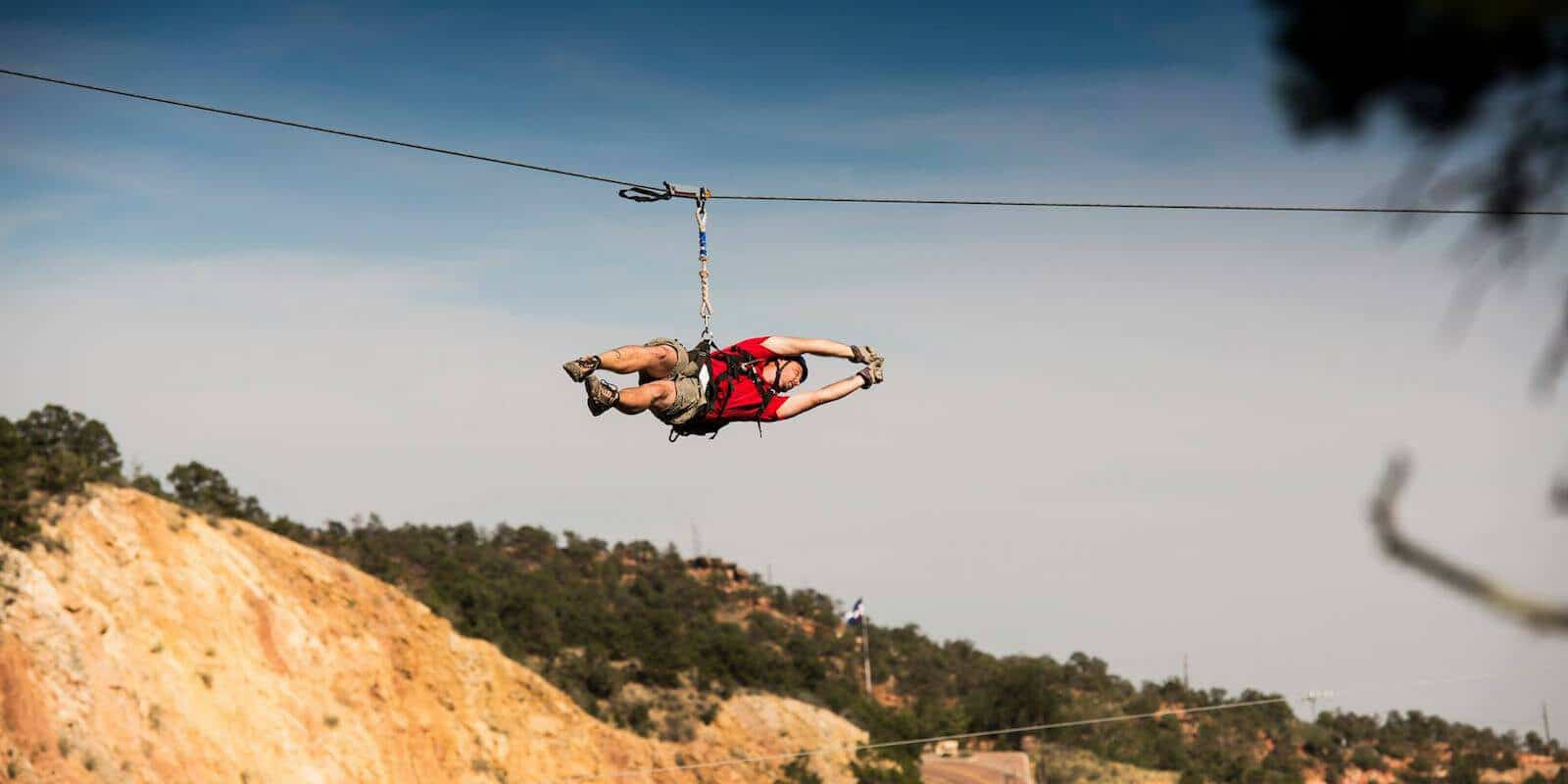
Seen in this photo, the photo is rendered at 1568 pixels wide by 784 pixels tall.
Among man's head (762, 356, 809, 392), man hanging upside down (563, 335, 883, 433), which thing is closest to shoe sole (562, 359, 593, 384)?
man hanging upside down (563, 335, 883, 433)

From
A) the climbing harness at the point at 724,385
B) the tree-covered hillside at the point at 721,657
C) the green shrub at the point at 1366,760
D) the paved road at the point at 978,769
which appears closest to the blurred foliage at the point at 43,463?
the tree-covered hillside at the point at 721,657

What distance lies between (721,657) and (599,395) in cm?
4666

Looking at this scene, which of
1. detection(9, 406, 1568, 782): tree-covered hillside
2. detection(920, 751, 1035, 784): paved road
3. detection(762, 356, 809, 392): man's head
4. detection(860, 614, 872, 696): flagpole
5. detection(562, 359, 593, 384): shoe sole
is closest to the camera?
detection(562, 359, 593, 384): shoe sole

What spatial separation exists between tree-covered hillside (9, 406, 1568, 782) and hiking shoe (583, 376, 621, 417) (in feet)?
80.9

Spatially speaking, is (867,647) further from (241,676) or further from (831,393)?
(831,393)

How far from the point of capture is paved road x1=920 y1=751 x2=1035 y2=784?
59156 millimetres

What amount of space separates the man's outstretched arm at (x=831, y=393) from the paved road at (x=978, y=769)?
4403 centimetres

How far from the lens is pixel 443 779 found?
3872 cm

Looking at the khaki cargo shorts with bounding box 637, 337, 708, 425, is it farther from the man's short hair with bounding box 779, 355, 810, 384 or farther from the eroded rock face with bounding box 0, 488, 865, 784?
the eroded rock face with bounding box 0, 488, 865, 784

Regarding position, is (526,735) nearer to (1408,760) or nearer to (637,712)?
(637,712)

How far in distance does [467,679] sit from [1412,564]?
40437 mm

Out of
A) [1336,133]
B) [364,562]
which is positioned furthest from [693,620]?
[1336,133]

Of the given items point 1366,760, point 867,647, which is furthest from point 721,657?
point 1366,760

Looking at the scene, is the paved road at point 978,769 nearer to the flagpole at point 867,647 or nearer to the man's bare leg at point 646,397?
the flagpole at point 867,647
